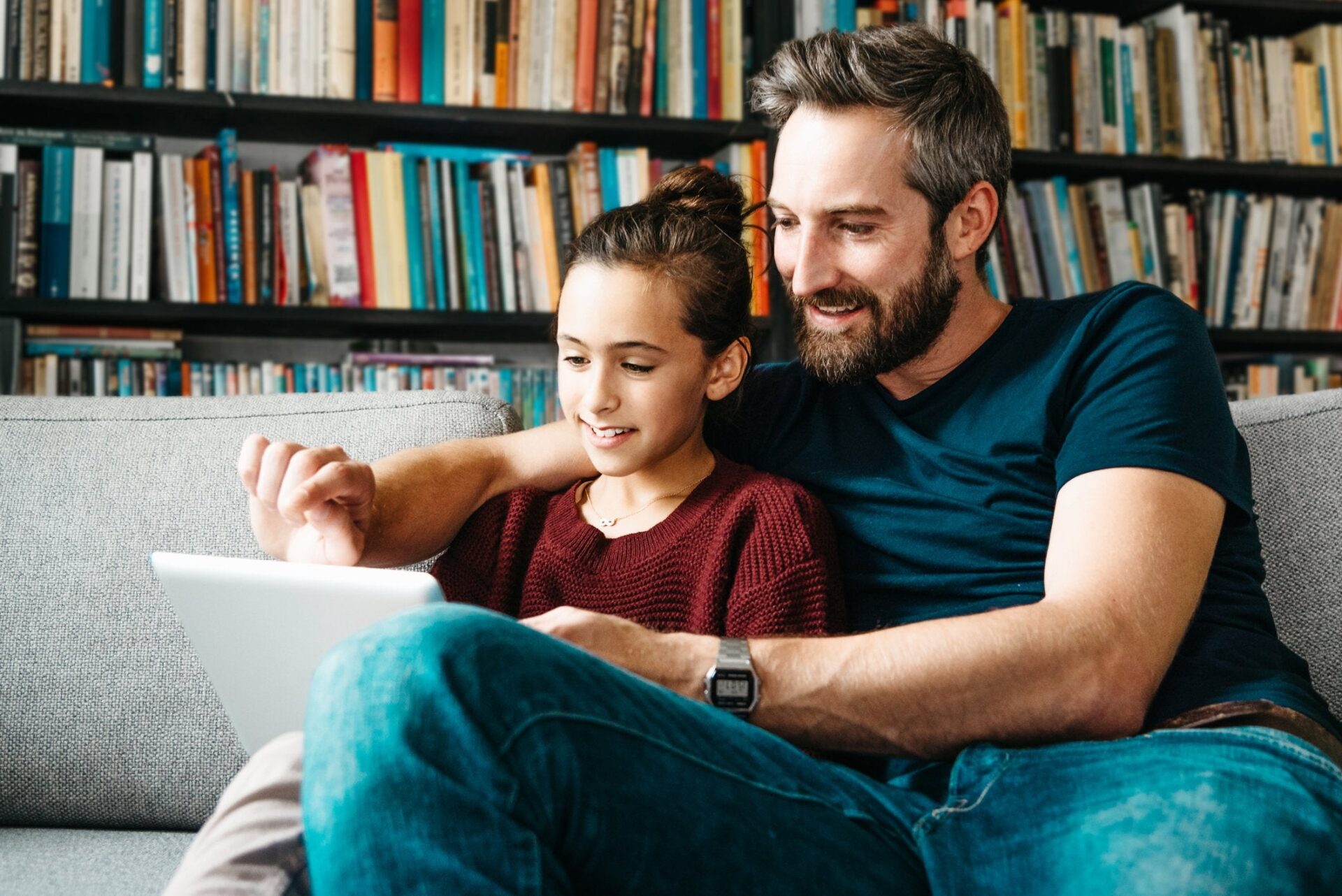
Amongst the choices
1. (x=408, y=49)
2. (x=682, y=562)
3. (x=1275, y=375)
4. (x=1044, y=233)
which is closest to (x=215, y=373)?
(x=408, y=49)

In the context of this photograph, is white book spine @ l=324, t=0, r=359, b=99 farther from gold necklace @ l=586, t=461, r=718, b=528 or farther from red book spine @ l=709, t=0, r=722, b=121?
gold necklace @ l=586, t=461, r=718, b=528

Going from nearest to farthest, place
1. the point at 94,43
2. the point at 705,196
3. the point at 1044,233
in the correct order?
the point at 705,196, the point at 94,43, the point at 1044,233

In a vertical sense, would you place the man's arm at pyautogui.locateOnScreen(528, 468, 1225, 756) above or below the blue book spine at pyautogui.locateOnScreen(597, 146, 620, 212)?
below

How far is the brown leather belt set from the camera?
0.99 meters

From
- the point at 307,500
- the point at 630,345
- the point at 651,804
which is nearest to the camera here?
the point at 651,804

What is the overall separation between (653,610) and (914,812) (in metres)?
0.37

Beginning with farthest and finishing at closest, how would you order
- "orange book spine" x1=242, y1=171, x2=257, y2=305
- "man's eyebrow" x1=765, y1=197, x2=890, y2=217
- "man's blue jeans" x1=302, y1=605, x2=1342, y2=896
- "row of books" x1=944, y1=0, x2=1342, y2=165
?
1. "row of books" x1=944, y1=0, x2=1342, y2=165
2. "orange book spine" x1=242, y1=171, x2=257, y2=305
3. "man's eyebrow" x1=765, y1=197, x2=890, y2=217
4. "man's blue jeans" x1=302, y1=605, x2=1342, y2=896

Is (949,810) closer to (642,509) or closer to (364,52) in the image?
(642,509)

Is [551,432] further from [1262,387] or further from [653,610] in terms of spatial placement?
[1262,387]

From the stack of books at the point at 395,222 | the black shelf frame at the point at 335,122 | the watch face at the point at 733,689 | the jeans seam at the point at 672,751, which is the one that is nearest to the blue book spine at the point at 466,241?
the stack of books at the point at 395,222

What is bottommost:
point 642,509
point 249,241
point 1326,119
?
point 642,509

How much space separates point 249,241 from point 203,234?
0.08m

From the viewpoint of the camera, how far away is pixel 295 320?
2.26 metres

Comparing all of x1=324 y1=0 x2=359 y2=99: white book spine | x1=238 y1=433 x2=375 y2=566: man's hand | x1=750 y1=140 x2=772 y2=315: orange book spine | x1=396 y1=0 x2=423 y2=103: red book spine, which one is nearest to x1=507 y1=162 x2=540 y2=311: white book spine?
x1=396 y1=0 x2=423 y2=103: red book spine
